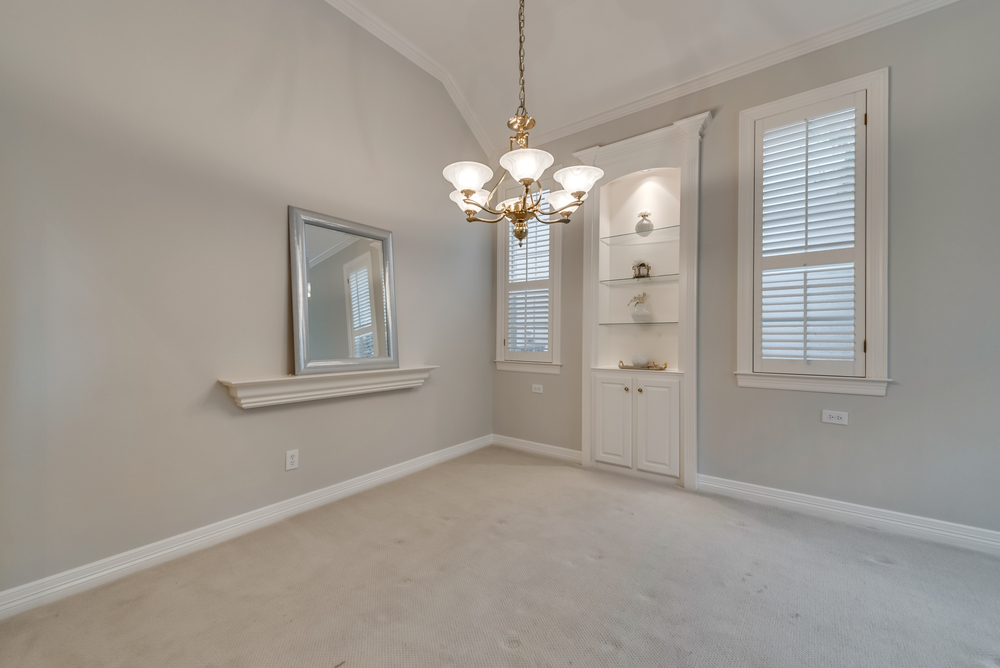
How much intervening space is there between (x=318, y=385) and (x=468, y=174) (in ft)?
5.45

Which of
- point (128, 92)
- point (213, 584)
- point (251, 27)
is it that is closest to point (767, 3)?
point (251, 27)

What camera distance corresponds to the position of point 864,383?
253 cm

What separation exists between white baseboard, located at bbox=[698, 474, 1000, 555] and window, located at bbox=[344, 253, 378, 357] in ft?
8.70

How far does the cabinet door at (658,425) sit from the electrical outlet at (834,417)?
2.91 ft

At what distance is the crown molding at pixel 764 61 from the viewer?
8.00 ft

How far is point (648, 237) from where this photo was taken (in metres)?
3.57

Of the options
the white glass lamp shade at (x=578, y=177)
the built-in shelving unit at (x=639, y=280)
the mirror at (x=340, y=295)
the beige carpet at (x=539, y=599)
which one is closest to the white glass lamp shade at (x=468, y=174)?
the white glass lamp shade at (x=578, y=177)

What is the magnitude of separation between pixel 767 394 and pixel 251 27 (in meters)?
3.99

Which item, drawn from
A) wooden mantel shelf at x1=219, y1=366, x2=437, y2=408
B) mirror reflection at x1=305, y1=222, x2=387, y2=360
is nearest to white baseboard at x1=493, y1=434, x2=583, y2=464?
wooden mantel shelf at x1=219, y1=366, x2=437, y2=408

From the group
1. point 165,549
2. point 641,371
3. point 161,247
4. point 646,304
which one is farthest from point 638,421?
point 161,247

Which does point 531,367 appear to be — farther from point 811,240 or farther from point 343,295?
point 811,240

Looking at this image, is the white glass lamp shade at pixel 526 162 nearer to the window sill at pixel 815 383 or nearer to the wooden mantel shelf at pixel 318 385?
the wooden mantel shelf at pixel 318 385

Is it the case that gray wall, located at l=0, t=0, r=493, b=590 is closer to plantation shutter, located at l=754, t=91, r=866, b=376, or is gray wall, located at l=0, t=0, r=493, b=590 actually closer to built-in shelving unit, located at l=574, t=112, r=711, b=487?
built-in shelving unit, located at l=574, t=112, r=711, b=487

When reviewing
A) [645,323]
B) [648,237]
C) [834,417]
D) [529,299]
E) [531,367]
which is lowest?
[834,417]
